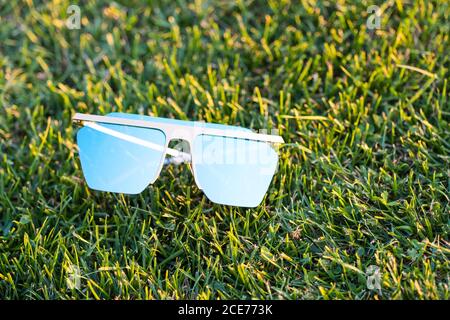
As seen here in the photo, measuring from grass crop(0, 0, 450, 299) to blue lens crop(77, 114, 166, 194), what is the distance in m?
0.12

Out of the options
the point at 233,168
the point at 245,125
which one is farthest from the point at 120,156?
the point at 245,125

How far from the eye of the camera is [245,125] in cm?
268

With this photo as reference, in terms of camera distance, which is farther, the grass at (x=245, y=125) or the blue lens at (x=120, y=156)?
the blue lens at (x=120, y=156)

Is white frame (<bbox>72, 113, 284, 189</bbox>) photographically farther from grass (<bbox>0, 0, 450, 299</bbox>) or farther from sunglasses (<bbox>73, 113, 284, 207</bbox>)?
grass (<bbox>0, 0, 450, 299</bbox>)

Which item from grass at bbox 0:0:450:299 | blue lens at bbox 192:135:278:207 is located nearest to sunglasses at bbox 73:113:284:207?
blue lens at bbox 192:135:278:207

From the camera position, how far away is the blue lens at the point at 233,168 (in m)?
2.28

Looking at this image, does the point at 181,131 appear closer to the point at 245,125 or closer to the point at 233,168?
the point at 233,168

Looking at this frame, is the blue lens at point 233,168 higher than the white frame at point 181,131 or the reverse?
the reverse

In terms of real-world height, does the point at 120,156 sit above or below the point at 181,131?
below

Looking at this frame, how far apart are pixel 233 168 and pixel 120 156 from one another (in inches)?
17.3

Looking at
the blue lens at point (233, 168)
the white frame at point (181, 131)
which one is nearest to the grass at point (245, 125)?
the blue lens at point (233, 168)

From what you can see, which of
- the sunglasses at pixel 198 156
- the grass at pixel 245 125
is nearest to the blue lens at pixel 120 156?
the sunglasses at pixel 198 156

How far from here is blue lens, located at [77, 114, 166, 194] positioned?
2299 millimetres

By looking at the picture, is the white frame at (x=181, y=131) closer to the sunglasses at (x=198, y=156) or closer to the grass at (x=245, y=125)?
the sunglasses at (x=198, y=156)
